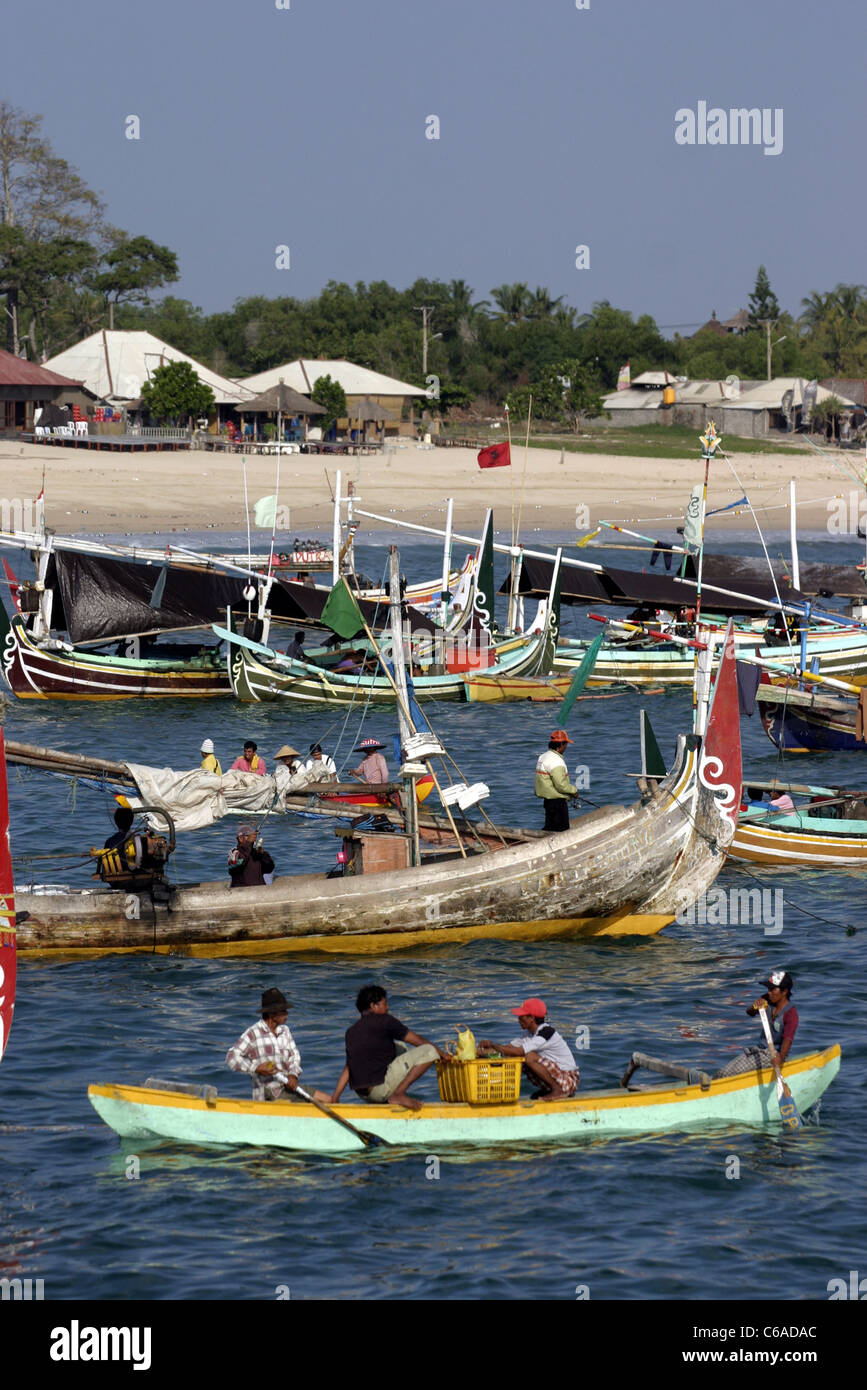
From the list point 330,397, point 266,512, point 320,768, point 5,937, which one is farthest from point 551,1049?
point 330,397

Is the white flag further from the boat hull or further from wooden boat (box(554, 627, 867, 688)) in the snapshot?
the boat hull

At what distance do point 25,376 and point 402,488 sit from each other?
21.3 m

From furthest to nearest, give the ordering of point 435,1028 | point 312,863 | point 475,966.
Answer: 1. point 312,863
2. point 475,966
3. point 435,1028

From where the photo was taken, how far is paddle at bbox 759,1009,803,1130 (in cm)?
1469

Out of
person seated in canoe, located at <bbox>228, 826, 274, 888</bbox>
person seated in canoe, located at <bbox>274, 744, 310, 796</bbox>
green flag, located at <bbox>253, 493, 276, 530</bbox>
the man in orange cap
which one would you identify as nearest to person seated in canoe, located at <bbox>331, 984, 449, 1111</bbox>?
person seated in canoe, located at <bbox>228, 826, 274, 888</bbox>

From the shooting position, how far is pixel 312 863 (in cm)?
2450

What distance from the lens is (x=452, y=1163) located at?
559 inches

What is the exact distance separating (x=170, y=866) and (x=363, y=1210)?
11591 mm

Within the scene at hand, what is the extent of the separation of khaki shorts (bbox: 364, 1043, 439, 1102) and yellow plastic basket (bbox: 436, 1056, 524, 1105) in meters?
0.14

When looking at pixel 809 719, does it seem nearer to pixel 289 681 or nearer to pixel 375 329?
pixel 289 681
